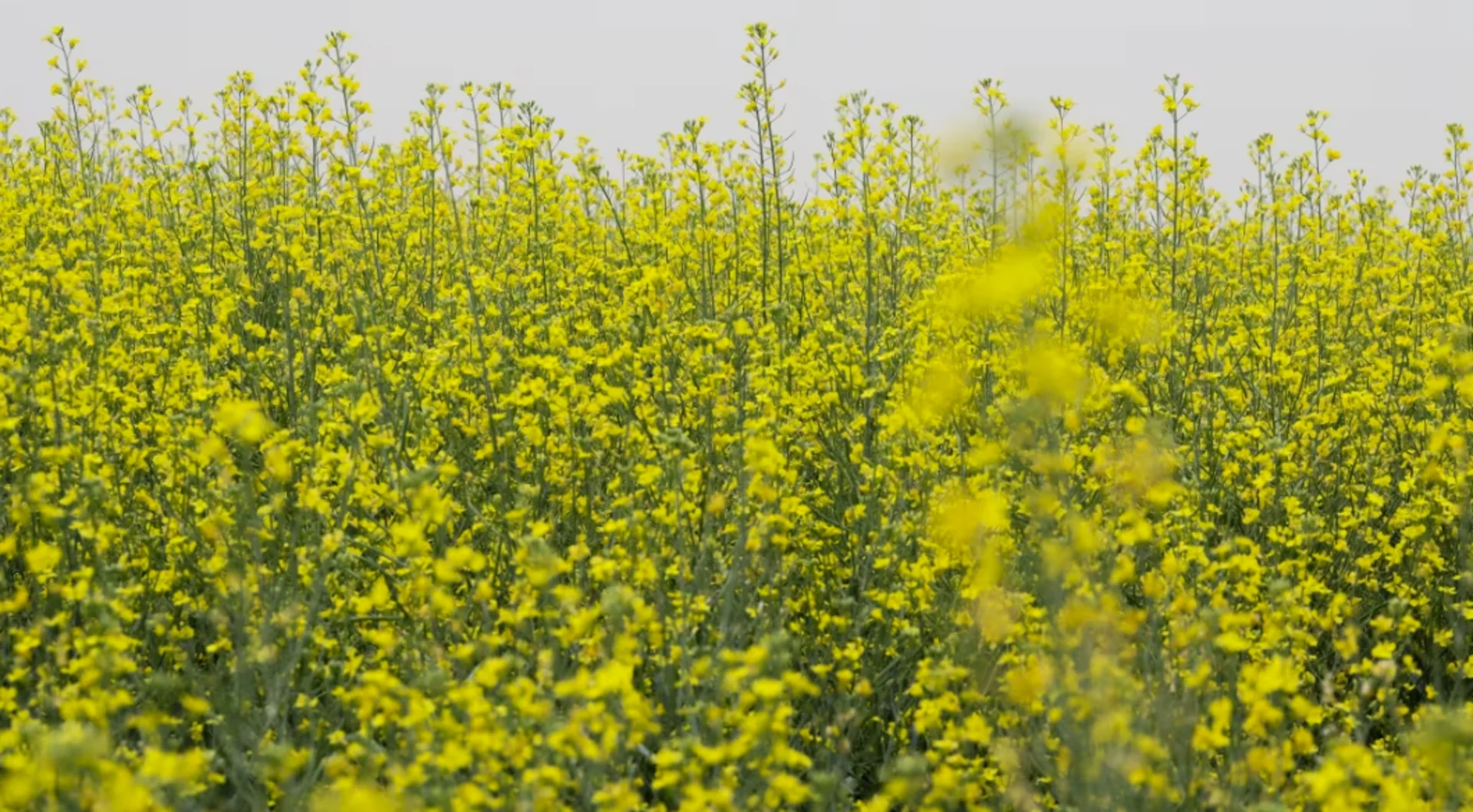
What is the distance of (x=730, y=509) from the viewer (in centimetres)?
421

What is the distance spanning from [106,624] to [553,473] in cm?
179

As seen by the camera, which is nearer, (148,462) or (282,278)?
(148,462)

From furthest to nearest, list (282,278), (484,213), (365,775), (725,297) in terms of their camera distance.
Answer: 1. (484,213)
2. (725,297)
3. (282,278)
4. (365,775)

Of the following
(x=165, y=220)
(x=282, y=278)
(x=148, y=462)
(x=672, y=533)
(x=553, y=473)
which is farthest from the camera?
(x=165, y=220)

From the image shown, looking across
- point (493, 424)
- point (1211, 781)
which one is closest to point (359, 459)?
point (493, 424)

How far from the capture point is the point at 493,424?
4195mm

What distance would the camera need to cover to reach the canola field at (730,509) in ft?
8.84

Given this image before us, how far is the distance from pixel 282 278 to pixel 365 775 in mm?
3157

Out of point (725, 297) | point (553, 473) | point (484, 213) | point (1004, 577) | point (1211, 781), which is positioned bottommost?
point (1211, 781)

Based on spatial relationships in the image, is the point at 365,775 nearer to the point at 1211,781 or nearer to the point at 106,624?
the point at 106,624

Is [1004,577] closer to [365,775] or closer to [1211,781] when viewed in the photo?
[1211,781]

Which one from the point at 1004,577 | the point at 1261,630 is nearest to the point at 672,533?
the point at 1004,577

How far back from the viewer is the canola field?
2695 mm

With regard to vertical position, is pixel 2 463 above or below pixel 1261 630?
above
